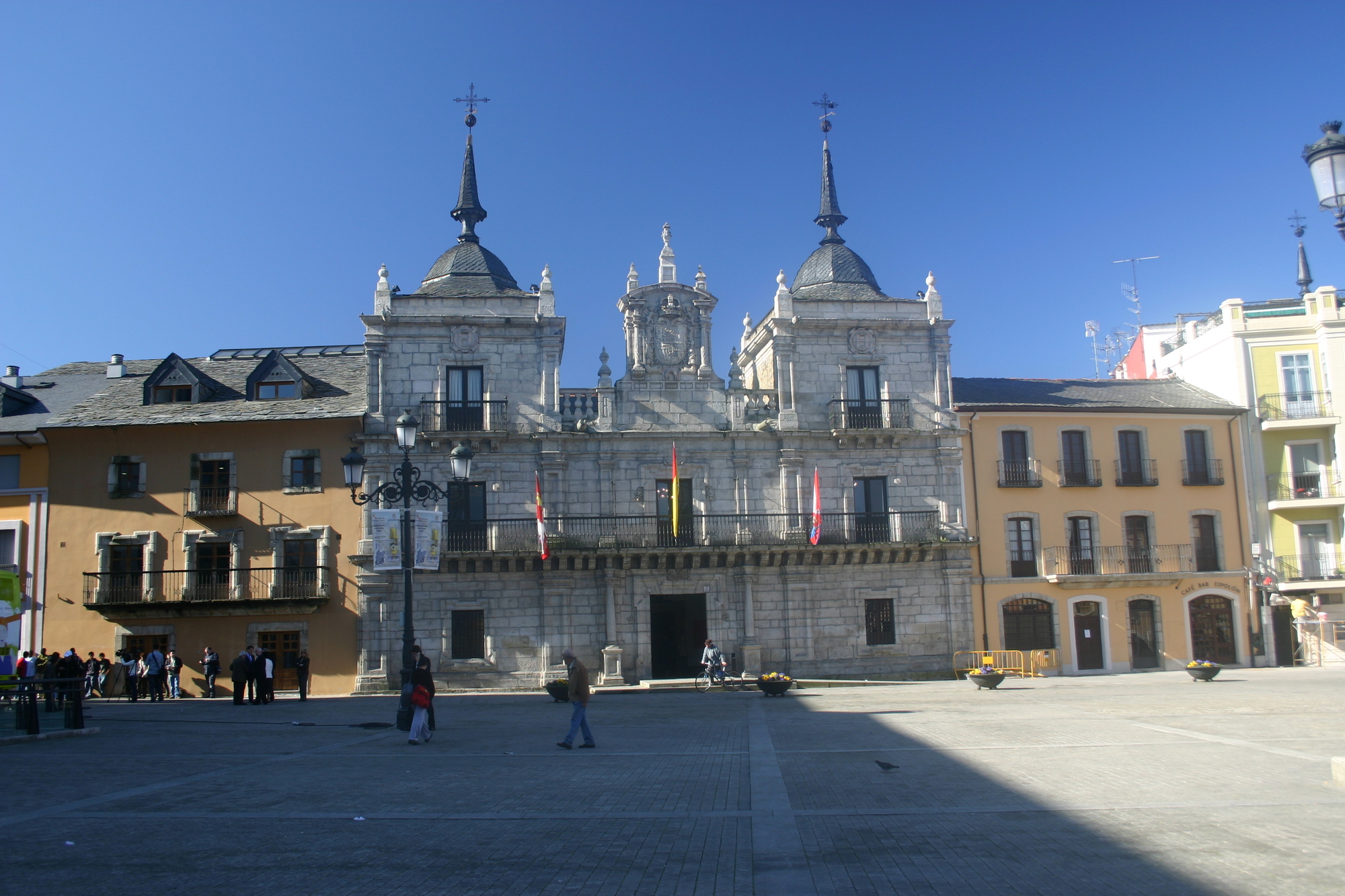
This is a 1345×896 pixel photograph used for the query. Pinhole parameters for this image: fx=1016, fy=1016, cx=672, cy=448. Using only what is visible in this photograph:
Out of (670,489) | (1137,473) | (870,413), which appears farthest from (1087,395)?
(670,489)

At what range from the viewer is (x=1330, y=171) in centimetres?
930

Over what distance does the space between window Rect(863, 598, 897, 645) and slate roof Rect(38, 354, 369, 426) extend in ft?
55.9

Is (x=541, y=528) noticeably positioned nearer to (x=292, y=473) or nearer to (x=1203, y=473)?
(x=292, y=473)

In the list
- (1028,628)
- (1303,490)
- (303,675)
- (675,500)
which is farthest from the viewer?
(1303,490)

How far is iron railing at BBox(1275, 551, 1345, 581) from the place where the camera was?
111 feet

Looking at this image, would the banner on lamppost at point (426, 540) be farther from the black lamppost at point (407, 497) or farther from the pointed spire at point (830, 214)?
the pointed spire at point (830, 214)

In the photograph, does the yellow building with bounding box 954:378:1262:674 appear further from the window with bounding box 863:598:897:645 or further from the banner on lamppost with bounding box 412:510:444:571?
the banner on lamppost with bounding box 412:510:444:571

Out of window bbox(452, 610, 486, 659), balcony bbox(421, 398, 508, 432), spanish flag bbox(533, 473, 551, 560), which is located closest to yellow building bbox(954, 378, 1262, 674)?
spanish flag bbox(533, 473, 551, 560)

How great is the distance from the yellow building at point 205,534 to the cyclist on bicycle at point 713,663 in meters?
10.5

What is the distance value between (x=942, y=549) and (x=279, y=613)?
67.4 ft

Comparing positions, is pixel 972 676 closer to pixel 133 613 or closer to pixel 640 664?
pixel 640 664

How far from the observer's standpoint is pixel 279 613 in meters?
30.3

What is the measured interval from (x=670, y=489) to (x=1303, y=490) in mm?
21729

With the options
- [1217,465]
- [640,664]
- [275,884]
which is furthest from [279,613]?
[1217,465]
